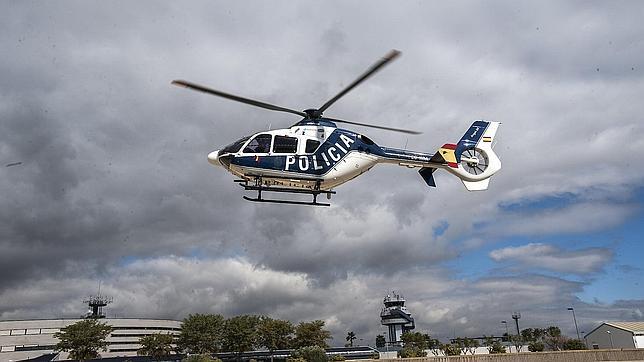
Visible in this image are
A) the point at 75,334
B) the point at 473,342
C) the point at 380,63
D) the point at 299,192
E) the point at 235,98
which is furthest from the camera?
the point at 473,342

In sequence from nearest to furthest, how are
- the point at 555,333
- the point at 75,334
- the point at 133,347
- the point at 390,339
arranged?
the point at 75,334, the point at 555,333, the point at 390,339, the point at 133,347

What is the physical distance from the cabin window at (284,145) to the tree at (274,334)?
60557 millimetres

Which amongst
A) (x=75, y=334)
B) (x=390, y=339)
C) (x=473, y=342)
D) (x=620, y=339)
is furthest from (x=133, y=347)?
(x=620, y=339)

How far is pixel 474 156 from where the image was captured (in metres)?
26.3

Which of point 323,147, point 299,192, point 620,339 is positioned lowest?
point 620,339

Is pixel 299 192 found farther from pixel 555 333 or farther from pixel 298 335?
pixel 555 333

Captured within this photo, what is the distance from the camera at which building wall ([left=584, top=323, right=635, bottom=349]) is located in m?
71.2

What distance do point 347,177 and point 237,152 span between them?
5.29 m

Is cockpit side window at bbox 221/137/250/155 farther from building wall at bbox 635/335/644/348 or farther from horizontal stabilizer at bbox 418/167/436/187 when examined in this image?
building wall at bbox 635/335/644/348

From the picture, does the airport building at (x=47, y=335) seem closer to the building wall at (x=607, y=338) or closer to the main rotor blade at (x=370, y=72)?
the building wall at (x=607, y=338)

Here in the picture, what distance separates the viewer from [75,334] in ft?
215

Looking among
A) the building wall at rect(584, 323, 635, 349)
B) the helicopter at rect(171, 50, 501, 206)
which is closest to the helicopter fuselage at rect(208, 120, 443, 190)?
the helicopter at rect(171, 50, 501, 206)

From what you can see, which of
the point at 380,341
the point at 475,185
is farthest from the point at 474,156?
the point at 380,341

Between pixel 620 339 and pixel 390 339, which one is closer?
pixel 620 339
